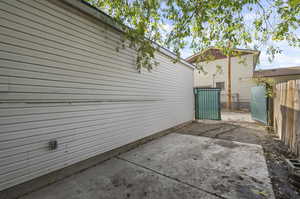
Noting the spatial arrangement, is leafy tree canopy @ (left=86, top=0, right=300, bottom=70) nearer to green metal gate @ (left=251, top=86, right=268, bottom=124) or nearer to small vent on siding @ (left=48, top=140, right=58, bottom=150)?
small vent on siding @ (left=48, top=140, right=58, bottom=150)

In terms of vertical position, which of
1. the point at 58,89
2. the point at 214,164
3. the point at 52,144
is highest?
the point at 58,89

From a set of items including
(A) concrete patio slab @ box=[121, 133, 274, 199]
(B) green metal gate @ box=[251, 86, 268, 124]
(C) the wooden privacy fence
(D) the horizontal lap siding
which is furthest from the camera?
(B) green metal gate @ box=[251, 86, 268, 124]

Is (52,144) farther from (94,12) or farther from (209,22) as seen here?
(209,22)

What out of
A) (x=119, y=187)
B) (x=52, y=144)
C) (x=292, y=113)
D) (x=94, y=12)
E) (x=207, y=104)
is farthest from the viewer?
(x=207, y=104)

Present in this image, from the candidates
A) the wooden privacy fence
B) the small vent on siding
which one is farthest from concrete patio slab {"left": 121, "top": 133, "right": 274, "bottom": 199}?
the small vent on siding

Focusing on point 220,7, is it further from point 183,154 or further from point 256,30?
point 183,154

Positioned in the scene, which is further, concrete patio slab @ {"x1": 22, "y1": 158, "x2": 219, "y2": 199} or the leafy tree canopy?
the leafy tree canopy

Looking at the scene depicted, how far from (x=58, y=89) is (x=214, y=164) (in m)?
3.26

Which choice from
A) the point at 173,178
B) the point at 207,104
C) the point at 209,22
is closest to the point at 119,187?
the point at 173,178

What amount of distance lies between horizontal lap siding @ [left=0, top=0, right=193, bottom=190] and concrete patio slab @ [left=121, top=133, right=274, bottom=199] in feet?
2.97

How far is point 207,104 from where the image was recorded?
7.31 metres

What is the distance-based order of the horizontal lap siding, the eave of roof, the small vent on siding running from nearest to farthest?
the horizontal lap siding, the small vent on siding, the eave of roof

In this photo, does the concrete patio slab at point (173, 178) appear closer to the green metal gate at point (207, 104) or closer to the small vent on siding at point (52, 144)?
the small vent on siding at point (52, 144)

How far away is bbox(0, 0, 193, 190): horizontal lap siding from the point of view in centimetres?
172
